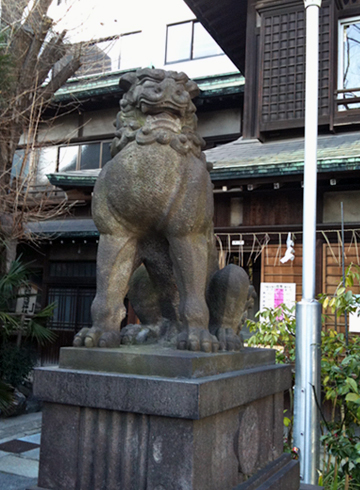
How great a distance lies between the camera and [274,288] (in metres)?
8.36

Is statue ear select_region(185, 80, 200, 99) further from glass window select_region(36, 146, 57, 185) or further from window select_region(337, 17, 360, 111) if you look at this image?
glass window select_region(36, 146, 57, 185)

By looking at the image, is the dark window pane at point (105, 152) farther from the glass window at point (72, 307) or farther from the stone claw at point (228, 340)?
the stone claw at point (228, 340)

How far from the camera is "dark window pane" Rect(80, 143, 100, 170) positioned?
1325 cm

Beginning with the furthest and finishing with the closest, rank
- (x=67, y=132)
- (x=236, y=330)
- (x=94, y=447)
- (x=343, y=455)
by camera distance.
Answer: (x=67, y=132), (x=343, y=455), (x=236, y=330), (x=94, y=447)

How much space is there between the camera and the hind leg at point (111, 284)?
266 cm

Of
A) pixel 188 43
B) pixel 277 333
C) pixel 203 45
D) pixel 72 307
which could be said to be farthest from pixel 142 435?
pixel 188 43

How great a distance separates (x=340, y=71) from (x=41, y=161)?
8865mm

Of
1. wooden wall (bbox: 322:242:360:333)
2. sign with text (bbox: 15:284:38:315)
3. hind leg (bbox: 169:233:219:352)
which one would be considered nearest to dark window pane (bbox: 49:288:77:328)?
sign with text (bbox: 15:284:38:315)

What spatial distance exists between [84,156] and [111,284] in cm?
1136

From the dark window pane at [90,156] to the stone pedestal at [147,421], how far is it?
1121cm

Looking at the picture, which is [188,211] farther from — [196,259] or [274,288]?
[274,288]

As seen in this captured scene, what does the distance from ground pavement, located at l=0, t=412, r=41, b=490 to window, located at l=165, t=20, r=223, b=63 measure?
10955 mm

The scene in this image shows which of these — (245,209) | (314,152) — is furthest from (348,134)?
(314,152)

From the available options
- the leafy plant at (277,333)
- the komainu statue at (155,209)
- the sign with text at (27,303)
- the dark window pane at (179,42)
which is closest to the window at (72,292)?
the sign with text at (27,303)
